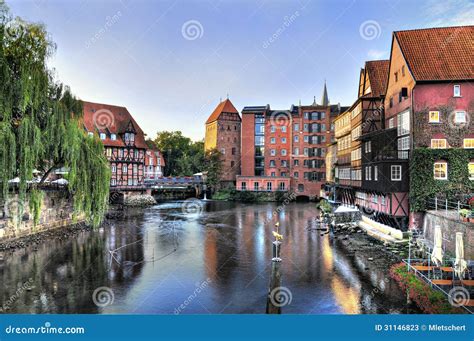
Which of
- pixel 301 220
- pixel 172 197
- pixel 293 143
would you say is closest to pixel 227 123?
pixel 293 143

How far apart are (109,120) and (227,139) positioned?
23.5m

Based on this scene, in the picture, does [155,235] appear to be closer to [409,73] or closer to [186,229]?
[186,229]

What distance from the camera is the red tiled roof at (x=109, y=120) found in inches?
1973

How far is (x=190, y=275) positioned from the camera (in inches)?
629

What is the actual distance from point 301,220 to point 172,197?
37003 mm

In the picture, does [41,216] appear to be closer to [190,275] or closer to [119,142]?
[190,275]

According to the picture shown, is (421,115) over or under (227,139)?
under

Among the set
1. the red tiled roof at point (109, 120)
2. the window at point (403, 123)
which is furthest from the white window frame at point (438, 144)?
the red tiled roof at point (109, 120)

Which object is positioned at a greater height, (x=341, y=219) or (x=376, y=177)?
(x=376, y=177)

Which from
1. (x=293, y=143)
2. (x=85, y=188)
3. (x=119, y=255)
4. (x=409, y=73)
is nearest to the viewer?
(x=119, y=255)

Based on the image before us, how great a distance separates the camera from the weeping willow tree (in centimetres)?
1672

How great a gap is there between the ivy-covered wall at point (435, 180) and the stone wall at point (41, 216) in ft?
74.8

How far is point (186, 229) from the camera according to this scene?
2919cm

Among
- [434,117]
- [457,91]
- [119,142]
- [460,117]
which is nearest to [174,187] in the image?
[119,142]
